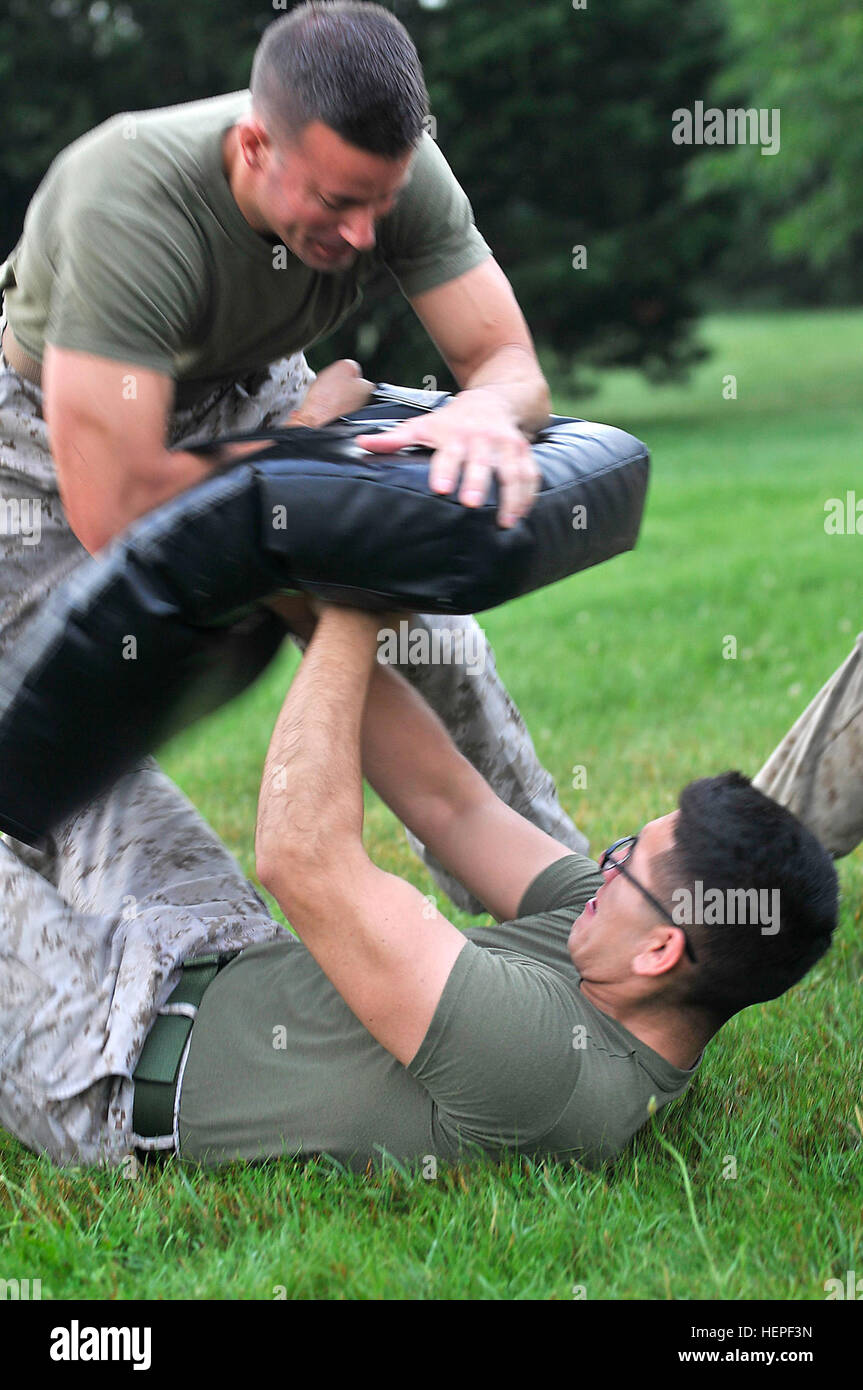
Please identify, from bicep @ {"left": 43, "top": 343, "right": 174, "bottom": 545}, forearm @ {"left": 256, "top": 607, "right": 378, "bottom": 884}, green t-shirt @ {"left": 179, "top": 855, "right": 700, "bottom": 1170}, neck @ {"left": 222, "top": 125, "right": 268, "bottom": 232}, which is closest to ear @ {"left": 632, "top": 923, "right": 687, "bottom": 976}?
green t-shirt @ {"left": 179, "top": 855, "right": 700, "bottom": 1170}

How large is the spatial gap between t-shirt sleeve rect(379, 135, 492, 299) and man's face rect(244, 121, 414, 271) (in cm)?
22

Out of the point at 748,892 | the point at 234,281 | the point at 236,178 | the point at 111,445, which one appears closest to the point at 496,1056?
the point at 748,892

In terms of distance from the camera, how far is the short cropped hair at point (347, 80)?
285 centimetres

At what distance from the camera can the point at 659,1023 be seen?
2.70m

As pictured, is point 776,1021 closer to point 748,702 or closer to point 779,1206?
point 779,1206

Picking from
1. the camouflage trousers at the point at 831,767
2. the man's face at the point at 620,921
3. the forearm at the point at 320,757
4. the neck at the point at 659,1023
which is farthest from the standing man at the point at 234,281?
the camouflage trousers at the point at 831,767

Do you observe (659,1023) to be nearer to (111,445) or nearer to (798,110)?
(111,445)

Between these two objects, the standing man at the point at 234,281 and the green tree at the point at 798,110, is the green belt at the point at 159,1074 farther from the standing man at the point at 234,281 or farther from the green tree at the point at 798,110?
the green tree at the point at 798,110

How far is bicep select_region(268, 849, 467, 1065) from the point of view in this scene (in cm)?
251

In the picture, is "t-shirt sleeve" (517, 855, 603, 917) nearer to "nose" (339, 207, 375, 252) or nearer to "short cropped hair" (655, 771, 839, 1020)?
"short cropped hair" (655, 771, 839, 1020)

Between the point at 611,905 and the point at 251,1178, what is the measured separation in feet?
2.86

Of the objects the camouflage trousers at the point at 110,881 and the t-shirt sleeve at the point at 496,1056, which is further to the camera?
the camouflage trousers at the point at 110,881

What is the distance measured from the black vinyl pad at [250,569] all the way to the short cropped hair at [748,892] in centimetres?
60

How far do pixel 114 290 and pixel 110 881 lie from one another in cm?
130
